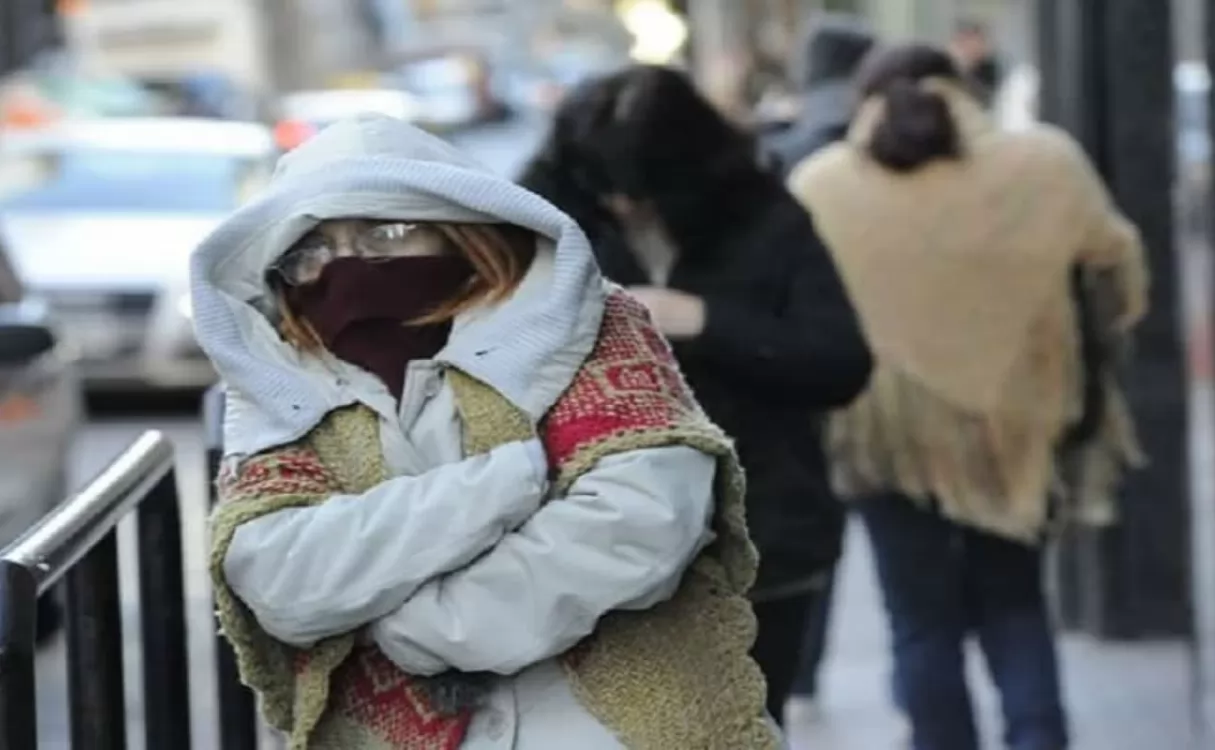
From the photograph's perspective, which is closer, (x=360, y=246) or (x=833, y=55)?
(x=360, y=246)

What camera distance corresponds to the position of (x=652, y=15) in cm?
2897

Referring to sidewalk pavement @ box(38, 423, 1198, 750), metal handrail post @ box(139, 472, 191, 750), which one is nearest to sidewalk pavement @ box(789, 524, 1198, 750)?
sidewalk pavement @ box(38, 423, 1198, 750)

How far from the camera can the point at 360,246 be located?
9.52ft

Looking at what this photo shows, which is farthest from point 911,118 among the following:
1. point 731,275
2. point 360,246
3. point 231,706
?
point 360,246

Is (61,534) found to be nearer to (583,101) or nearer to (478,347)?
(478,347)

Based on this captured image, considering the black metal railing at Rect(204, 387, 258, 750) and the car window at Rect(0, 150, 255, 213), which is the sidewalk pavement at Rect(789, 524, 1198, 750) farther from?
the car window at Rect(0, 150, 255, 213)

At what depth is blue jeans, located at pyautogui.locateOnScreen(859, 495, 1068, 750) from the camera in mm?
5934

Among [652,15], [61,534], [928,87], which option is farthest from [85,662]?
[652,15]

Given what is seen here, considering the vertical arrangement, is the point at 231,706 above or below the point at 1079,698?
above

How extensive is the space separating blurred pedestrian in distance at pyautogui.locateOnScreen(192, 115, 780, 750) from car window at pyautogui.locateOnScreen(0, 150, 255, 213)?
12.5 meters

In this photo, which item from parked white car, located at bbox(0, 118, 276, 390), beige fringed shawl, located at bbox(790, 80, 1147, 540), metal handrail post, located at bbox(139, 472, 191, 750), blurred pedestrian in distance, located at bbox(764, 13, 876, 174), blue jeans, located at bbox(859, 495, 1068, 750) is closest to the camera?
metal handrail post, located at bbox(139, 472, 191, 750)

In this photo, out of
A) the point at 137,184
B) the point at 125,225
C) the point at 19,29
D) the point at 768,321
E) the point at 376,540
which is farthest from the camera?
the point at 19,29

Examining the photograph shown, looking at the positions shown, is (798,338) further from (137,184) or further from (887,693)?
(137,184)

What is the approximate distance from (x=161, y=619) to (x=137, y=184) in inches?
464
